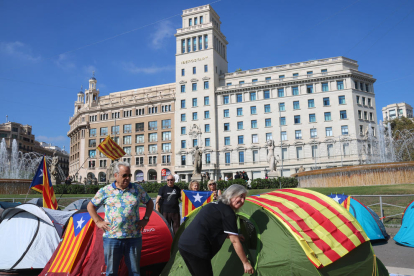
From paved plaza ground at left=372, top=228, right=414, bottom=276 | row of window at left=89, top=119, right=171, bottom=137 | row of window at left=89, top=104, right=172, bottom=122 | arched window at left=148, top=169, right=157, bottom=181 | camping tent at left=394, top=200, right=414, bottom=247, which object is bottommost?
paved plaza ground at left=372, top=228, right=414, bottom=276

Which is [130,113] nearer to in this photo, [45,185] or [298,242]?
[45,185]

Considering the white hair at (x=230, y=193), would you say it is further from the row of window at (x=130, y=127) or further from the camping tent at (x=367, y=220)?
the row of window at (x=130, y=127)

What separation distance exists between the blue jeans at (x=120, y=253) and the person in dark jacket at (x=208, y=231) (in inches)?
38.0

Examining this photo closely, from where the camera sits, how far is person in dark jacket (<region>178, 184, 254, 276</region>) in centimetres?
402

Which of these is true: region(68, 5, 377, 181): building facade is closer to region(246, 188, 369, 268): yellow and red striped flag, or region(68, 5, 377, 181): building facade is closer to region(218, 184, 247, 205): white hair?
region(246, 188, 369, 268): yellow and red striped flag

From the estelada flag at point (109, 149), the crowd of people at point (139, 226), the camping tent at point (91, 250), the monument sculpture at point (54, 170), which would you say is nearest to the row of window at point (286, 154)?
the monument sculpture at point (54, 170)

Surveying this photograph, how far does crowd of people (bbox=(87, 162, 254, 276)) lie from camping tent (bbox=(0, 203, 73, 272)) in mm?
3806

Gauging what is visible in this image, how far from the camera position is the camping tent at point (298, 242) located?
4.60 metres

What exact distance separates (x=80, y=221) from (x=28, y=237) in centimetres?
218

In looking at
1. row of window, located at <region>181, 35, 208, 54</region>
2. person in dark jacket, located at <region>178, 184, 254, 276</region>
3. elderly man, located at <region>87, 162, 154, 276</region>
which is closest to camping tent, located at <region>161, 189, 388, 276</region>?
person in dark jacket, located at <region>178, 184, 254, 276</region>

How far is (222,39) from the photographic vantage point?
7225 centimetres

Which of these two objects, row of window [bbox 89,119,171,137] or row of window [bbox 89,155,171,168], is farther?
row of window [bbox 89,119,171,137]

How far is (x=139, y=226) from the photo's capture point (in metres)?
4.78

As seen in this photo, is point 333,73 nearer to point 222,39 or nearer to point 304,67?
point 304,67
